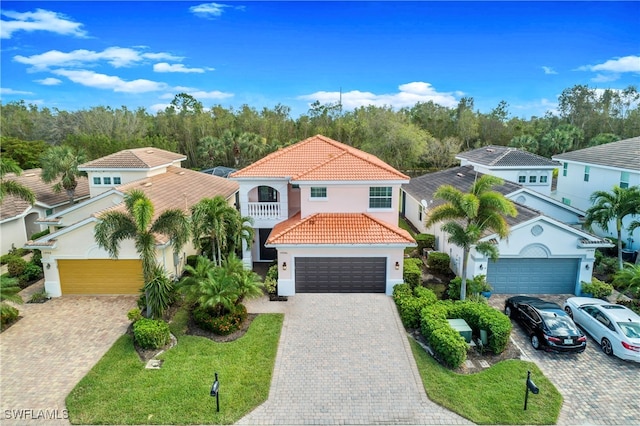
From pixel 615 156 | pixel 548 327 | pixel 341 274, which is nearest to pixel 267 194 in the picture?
pixel 341 274

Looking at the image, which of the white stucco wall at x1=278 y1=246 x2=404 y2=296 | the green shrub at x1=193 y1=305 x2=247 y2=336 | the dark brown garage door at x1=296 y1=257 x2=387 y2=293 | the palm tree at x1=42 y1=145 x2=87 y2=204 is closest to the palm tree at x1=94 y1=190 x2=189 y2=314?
the green shrub at x1=193 y1=305 x2=247 y2=336

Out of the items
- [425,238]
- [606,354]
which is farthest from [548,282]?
[425,238]

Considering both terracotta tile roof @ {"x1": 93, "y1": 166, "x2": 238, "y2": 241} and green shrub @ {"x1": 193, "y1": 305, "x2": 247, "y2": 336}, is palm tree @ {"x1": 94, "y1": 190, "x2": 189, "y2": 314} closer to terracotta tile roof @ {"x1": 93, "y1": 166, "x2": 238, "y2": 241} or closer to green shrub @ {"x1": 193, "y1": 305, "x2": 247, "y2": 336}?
green shrub @ {"x1": 193, "y1": 305, "x2": 247, "y2": 336}

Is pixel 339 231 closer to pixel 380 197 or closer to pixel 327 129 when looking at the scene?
pixel 380 197

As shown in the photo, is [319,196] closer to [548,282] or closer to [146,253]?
[146,253]

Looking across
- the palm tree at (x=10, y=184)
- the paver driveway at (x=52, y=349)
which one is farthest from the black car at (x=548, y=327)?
the palm tree at (x=10, y=184)
